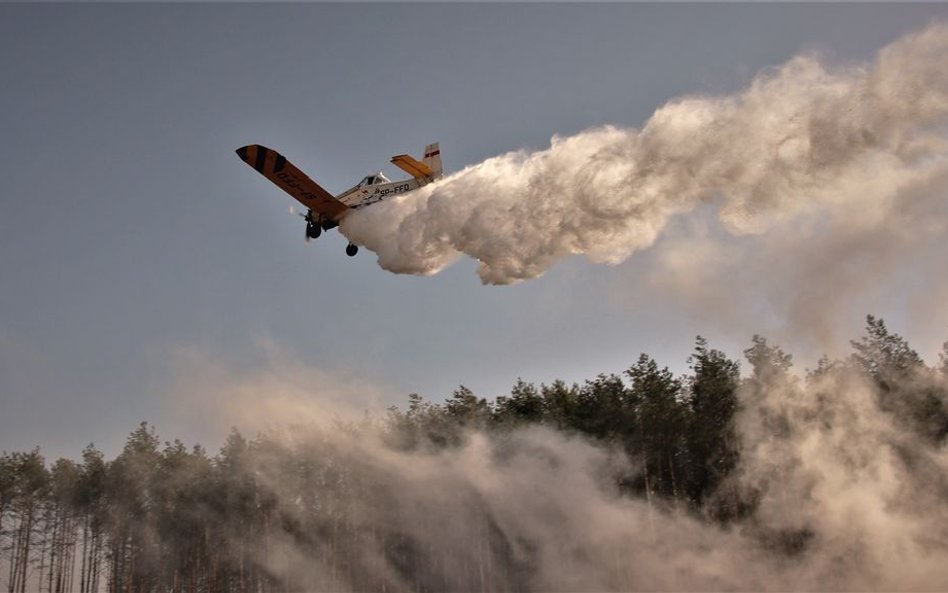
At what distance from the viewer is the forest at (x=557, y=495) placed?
4109 cm

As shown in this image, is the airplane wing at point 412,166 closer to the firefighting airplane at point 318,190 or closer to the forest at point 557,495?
the firefighting airplane at point 318,190

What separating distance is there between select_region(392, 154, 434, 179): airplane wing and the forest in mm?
20995

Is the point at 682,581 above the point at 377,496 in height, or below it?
below

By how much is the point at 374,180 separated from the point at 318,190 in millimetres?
2780

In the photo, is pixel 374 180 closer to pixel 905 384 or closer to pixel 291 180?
pixel 291 180

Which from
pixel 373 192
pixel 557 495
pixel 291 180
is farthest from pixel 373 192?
pixel 557 495

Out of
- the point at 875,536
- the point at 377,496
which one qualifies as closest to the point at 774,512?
the point at 875,536

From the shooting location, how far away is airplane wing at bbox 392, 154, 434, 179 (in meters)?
36.6

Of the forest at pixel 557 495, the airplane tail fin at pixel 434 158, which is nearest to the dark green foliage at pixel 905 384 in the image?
the forest at pixel 557 495

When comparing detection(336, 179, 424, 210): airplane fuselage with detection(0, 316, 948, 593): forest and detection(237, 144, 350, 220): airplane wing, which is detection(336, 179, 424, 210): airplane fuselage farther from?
detection(0, 316, 948, 593): forest

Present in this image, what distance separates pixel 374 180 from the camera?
39.9m

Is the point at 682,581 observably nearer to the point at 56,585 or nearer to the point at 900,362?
the point at 900,362

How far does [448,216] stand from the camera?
34.7 m

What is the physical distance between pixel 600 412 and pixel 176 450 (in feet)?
130
